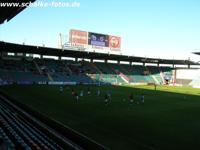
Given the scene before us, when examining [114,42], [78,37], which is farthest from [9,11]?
[114,42]

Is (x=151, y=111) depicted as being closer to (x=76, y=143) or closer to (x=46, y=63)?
(x=76, y=143)

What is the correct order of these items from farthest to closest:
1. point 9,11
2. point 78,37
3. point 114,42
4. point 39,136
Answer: point 114,42 → point 78,37 → point 9,11 → point 39,136

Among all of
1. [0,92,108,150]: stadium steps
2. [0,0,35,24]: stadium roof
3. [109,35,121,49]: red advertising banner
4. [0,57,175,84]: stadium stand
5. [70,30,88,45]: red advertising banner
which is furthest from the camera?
[109,35,121,49]: red advertising banner

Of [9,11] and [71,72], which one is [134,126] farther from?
[71,72]

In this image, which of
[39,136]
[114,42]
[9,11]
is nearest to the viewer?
[39,136]

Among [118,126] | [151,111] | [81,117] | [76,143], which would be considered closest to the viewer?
[76,143]

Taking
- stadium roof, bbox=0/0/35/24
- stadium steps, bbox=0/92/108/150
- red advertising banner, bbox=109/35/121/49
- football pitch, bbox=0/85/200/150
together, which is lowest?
football pitch, bbox=0/85/200/150

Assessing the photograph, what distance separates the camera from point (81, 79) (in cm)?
7031

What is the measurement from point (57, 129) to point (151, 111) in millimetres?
13147

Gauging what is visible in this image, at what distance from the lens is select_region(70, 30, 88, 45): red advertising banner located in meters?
69.4

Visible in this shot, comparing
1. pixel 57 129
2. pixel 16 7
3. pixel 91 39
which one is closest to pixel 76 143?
pixel 57 129

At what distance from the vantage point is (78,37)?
70438 mm

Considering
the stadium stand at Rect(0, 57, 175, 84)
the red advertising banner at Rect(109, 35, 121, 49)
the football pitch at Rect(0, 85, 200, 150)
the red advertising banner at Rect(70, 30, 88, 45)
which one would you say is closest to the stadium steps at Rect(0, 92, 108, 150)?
the football pitch at Rect(0, 85, 200, 150)

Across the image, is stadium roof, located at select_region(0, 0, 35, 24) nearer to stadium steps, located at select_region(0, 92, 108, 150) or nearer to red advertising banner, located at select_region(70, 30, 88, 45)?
stadium steps, located at select_region(0, 92, 108, 150)
